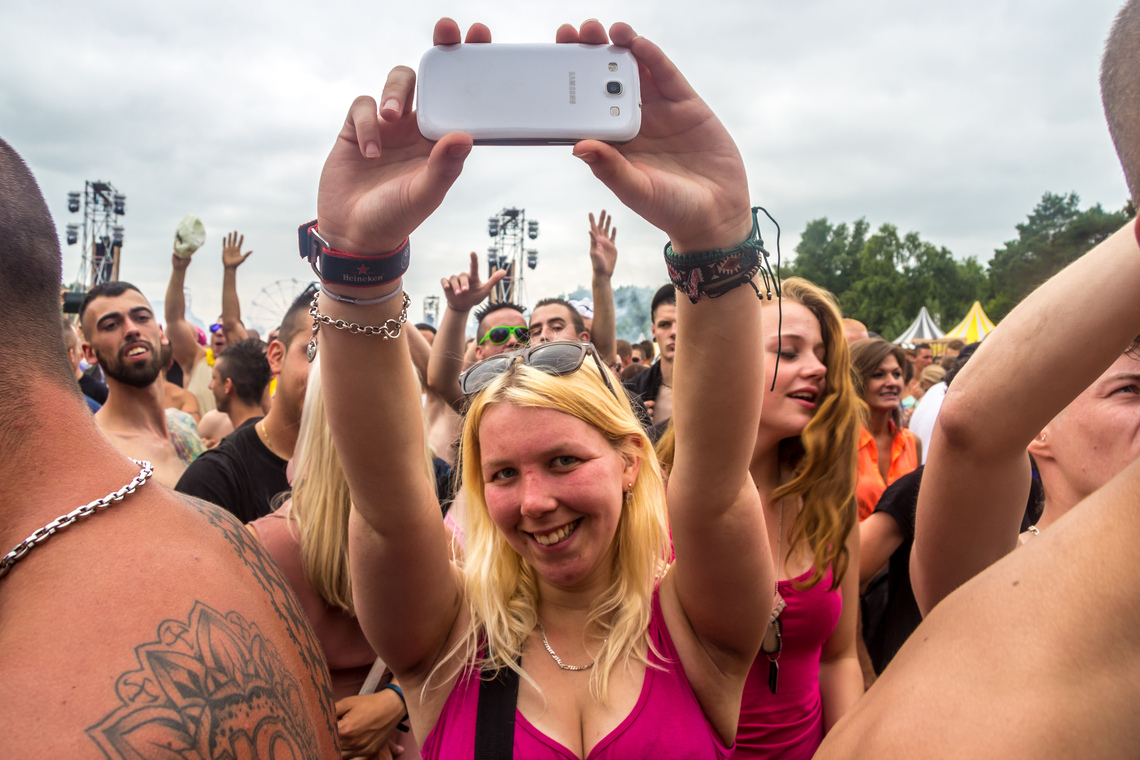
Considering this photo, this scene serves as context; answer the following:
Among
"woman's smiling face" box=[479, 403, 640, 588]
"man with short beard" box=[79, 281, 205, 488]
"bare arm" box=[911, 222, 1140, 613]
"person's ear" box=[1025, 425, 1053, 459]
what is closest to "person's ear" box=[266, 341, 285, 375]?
"man with short beard" box=[79, 281, 205, 488]

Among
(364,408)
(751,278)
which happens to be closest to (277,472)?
(364,408)

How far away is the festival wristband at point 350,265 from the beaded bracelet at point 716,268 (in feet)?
1.77

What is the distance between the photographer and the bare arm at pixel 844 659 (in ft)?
8.84

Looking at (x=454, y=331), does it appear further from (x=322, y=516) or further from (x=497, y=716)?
(x=497, y=716)

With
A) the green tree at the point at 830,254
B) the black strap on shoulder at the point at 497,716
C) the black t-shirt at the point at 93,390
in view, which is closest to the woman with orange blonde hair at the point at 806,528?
the black strap on shoulder at the point at 497,716

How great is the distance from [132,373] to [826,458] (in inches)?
150

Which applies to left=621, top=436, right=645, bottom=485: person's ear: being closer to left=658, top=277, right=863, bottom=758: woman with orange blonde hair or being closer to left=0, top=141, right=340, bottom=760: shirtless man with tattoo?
left=658, top=277, right=863, bottom=758: woman with orange blonde hair

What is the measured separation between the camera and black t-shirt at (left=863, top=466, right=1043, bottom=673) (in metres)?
2.78

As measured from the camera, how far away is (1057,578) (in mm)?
930

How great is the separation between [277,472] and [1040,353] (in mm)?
2918

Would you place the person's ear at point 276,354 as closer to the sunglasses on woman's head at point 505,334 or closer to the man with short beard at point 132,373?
the man with short beard at point 132,373

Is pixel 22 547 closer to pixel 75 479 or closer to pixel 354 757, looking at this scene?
pixel 75 479

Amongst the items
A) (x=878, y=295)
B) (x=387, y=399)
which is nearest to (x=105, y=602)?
(x=387, y=399)

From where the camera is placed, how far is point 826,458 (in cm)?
272
